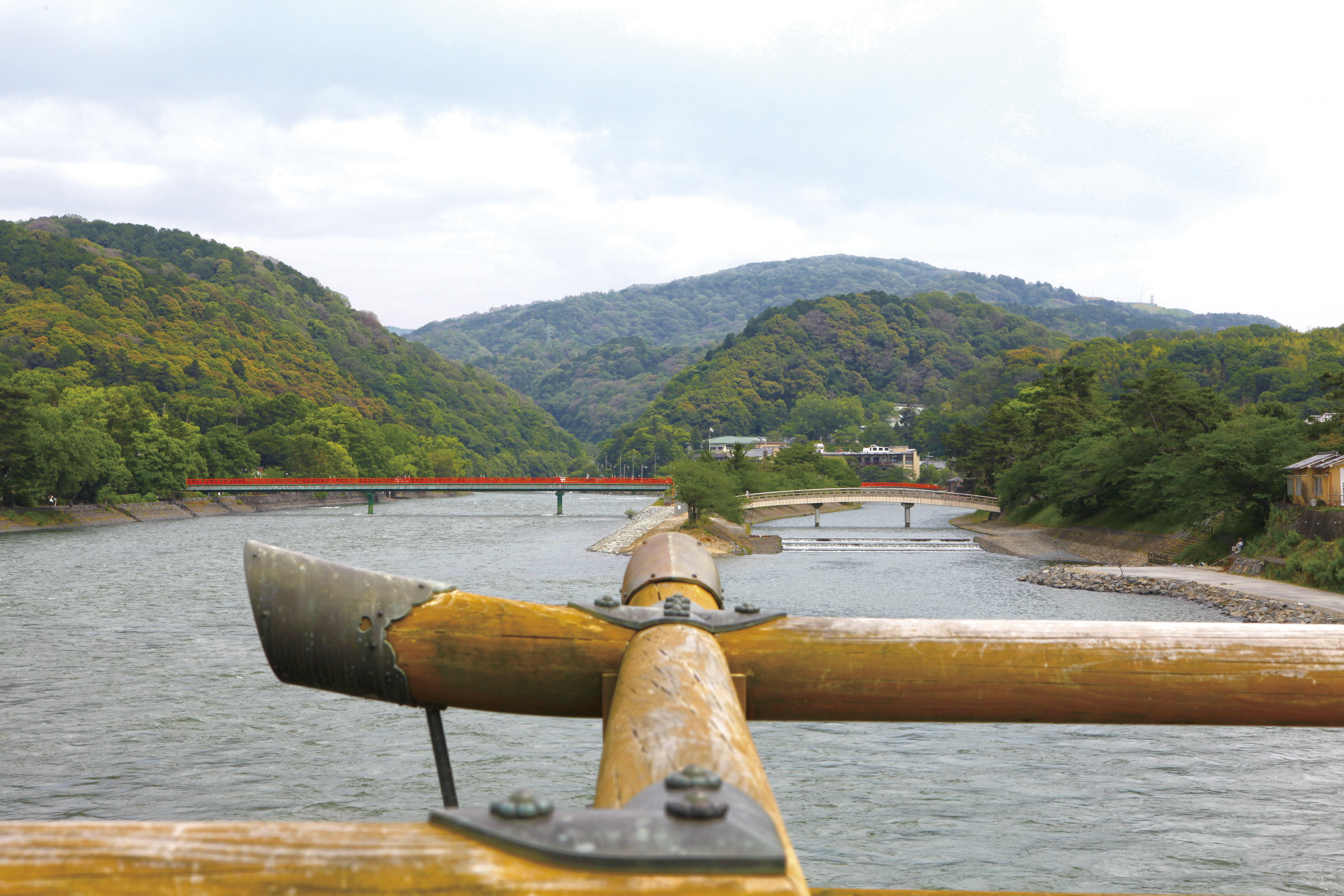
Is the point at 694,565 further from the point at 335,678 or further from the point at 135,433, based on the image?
the point at 135,433

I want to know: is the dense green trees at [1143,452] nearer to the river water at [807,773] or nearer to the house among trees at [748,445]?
the river water at [807,773]

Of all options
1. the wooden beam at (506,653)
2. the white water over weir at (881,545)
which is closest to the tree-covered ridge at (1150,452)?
the white water over weir at (881,545)

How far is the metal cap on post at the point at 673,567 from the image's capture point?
9.57 ft

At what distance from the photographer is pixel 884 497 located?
228ft

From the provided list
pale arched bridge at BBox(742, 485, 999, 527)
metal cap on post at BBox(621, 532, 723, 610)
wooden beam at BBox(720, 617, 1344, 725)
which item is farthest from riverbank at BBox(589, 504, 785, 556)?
wooden beam at BBox(720, 617, 1344, 725)

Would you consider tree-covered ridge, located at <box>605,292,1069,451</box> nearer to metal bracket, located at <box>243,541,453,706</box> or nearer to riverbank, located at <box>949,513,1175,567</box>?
riverbank, located at <box>949,513,1175,567</box>

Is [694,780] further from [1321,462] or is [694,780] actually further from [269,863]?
[1321,462]

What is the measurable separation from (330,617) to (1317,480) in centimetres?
3613

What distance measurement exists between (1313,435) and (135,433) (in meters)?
71.7

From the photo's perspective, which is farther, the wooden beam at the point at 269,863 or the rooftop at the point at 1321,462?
the rooftop at the point at 1321,462

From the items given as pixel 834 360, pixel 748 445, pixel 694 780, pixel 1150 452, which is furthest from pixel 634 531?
pixel 834 360

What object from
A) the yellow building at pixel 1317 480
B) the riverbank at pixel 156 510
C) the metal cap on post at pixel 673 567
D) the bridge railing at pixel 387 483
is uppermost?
the metal cap on post at pixel 673 567

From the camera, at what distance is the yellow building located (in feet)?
98.2

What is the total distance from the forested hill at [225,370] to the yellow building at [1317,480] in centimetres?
5970
